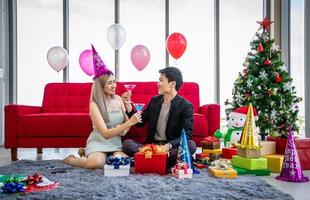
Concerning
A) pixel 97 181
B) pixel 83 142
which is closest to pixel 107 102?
pixel 83 142

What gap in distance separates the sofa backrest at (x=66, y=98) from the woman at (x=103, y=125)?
1155 millimetres

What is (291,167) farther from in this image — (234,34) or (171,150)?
(234,34)

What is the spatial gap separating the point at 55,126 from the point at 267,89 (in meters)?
2.31

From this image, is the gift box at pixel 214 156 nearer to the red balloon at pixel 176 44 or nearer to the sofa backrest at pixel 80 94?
the sofa backrest at pixel 80 94

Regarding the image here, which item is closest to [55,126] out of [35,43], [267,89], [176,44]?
[267,89]

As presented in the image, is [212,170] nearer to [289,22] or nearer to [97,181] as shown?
[97,181]

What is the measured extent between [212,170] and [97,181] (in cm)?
91

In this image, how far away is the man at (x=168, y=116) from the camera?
3229mm

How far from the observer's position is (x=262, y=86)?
13.8 ft

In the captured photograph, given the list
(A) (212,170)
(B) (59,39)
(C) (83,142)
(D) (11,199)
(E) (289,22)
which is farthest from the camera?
(B) (59,39)

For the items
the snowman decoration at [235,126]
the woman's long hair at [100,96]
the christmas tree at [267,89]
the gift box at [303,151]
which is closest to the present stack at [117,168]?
the woman's long hair at [100,96]

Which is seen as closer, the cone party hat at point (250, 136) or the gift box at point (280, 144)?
the cone party hat at point (250, 136)

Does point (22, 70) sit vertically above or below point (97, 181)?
above

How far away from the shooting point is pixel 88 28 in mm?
6465
